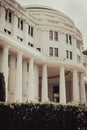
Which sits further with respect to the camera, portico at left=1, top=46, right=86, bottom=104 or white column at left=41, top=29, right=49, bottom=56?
white column at left=41, top=29, right=49, bottom=56

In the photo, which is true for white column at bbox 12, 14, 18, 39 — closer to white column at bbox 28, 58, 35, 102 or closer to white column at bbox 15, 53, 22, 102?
white column at bbox 28, 58, 35, 102

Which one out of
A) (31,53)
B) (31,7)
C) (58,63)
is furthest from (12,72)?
(31,7)

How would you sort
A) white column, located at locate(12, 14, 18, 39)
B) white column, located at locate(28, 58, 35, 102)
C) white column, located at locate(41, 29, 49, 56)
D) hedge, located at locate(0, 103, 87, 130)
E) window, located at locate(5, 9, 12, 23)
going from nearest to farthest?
1. hedge, located at locate(0, 103, 87, 130)
2. white column, located at locate(28, 58, 35, 102)
3. window, located at locate(5, 9, 12, 23)
4. white column, located at locate(12, 14, 18, 39)
5. white column, located at locate(41, 29, 49, 56)

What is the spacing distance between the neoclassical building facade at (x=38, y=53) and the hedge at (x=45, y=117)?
15.1 metres

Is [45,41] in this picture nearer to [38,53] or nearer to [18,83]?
[38,53]

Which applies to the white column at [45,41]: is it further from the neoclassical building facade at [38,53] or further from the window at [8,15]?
the window at [8,15]

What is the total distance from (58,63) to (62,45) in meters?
7.48

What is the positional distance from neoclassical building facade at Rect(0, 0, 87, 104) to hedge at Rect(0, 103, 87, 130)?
15.1m

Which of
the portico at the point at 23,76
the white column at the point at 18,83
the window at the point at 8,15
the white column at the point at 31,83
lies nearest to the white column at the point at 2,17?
→ the window at the point at 8,15

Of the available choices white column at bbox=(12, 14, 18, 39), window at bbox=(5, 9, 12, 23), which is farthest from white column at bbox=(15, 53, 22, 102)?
window at bbox=(5, 9, 12, 23)

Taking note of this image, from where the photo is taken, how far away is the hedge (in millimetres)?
18312

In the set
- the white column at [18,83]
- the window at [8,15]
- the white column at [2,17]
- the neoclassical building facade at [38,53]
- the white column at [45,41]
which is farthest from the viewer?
the white column at [45,41]

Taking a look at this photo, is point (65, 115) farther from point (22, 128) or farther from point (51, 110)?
point (22, 128)

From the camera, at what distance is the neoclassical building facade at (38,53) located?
120 feet
